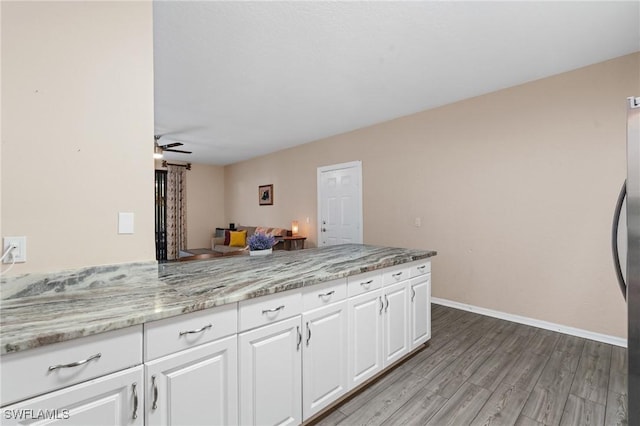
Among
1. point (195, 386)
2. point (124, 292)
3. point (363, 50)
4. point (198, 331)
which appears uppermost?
point (363, 50)

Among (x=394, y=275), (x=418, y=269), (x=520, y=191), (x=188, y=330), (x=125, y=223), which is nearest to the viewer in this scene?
(x=188, y=330)

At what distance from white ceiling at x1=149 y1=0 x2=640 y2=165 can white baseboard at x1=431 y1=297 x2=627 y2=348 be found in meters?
2.57

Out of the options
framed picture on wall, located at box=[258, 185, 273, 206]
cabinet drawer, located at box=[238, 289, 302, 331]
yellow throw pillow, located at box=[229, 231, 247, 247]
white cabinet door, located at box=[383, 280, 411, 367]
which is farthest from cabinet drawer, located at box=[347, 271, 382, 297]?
yellow throw pillow, located at box=[229, 231, 247, 247]

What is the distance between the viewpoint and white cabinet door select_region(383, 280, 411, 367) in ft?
7.11

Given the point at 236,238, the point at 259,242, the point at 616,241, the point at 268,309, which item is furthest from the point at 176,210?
the point at 616,241

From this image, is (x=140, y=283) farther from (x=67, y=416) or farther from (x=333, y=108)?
(x=333, y=108)

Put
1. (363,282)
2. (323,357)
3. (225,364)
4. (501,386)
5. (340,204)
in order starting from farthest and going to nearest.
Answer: (340,204) < (501,386) < (363,282) < (323,357) < (225,364)

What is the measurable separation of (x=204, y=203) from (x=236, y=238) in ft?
5.78

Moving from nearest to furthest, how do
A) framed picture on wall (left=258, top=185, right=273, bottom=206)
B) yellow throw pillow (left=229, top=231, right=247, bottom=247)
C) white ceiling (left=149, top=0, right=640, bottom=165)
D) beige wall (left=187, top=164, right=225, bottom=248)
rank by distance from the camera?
white ceiling (left=149, top=0, right=640, bottom=165) → framed picture on wall (left=258, top=185, right=273, bottom=206) → yellow throw pillow (left=229, top=231, right=247, bottom=247) → beige wall (left=187, top=164, right=225, bottom=248)

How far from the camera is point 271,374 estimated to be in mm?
1472

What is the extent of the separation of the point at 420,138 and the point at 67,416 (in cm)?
427

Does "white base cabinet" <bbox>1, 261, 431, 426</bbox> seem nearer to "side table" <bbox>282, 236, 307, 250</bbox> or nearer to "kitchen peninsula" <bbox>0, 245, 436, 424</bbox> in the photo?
"kitchen peninsula" <bbox>0, 245, 436, 424</bbox>

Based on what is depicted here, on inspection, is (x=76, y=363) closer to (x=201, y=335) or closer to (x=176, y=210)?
(x=201, y=335)

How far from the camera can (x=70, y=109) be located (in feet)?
4.72
